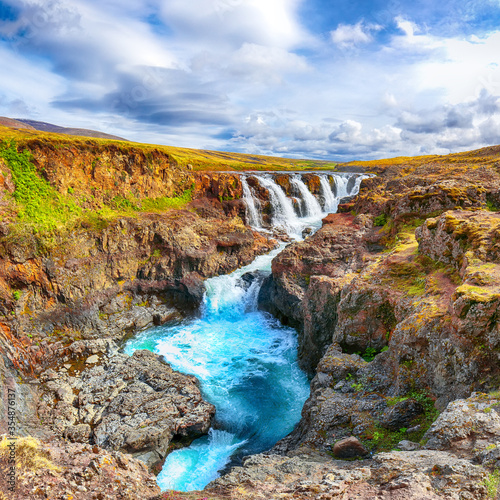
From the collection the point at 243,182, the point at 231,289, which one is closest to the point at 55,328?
the point at 231,289

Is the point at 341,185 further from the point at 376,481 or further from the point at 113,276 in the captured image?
the point at 376,481

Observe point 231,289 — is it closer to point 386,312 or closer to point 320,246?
point 320,246

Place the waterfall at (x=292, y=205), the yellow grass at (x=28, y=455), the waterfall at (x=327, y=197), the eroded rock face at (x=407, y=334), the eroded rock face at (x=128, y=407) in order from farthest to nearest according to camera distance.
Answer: the waterfall at (x=327, y=197) → the waterfall at (x=292, y=205) → the eroded rock face at (x=128, y=407) → the eroded rock face at (x=407, y=334) → the yellow grass at (x=28, y=455)

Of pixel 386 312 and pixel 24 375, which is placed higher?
pixel 386 312

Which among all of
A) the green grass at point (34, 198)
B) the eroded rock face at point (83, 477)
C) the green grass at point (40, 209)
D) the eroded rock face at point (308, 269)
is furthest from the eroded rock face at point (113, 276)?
the eroded rock face at point (83, 477)

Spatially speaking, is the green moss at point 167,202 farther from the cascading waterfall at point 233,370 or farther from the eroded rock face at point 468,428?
the eroded rock face at point 468,428

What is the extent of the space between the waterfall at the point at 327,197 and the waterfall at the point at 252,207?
41.0 feet

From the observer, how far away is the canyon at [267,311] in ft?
21.5

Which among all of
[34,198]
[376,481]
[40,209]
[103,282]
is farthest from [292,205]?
[376,481]

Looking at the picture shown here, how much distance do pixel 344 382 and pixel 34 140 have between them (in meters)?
30.0

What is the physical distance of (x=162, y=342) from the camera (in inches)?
913

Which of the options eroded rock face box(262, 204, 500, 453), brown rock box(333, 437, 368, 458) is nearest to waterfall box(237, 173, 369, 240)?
eroded rock face box(262, 204, 500, 453)

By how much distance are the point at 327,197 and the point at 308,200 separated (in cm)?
470

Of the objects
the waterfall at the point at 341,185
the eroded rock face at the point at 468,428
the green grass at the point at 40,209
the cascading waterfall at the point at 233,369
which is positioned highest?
the waterfall at the point at 341,185
